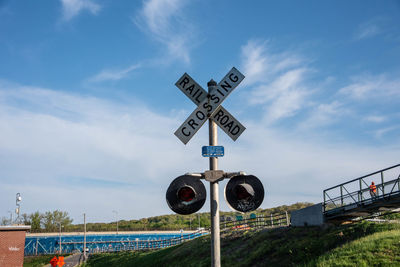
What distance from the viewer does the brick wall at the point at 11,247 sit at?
27484 millimetres

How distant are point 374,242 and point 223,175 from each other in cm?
1276

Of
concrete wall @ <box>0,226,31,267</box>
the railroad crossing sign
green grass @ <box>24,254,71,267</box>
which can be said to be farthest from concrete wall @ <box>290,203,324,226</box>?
green grass @ <box>24,254,71,267</box>

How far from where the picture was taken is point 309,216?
22.9 meters

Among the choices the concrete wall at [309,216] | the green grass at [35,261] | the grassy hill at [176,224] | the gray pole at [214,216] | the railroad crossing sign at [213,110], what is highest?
the railroad crossing sign at [213,110]

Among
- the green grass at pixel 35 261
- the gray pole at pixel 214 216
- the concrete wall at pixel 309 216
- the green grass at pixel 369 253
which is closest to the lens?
the gray pole at pixel 214 216

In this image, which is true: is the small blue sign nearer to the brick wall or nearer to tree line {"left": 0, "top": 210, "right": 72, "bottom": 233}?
the brick wall

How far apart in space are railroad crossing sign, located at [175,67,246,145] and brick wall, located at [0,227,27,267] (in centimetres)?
2651

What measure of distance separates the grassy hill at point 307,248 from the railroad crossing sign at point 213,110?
10656 millimetres

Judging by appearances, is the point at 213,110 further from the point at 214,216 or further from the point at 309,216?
the point at 309,216

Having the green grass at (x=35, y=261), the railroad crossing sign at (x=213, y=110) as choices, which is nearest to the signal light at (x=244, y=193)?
the railroad crossing sign at (x=213, y=110)

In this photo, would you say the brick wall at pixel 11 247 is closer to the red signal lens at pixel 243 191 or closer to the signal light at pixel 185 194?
the signal light at pixel 185 194

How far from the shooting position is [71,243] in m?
71.0

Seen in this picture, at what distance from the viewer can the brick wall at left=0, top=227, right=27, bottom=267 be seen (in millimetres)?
27484

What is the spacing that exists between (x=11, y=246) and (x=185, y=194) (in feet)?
88.4
